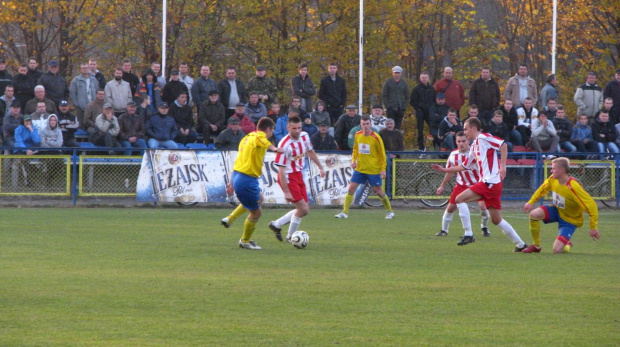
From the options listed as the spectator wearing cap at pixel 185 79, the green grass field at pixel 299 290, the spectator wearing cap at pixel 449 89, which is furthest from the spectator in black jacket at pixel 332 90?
the green grass field at pixel 299 290

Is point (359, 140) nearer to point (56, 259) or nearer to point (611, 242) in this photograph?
point (611, 242)

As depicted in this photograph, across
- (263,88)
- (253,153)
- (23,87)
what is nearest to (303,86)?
(263,88)

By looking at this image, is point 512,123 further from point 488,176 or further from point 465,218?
point 488,176

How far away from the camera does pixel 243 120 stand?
21.8 meters

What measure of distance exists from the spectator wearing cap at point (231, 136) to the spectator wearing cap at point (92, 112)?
2.83 metres

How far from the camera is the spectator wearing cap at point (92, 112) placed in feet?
70.9

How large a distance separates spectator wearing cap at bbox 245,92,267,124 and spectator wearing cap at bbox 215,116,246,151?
967mm

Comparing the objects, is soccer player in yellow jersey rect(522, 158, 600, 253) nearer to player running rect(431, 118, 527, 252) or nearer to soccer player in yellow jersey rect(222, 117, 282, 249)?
player running rect(431, 118, 527, 252)

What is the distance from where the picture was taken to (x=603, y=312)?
7898 millimetres

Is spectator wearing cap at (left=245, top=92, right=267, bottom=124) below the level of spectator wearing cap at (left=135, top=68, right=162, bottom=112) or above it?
below

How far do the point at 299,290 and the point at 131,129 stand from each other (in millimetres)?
13301

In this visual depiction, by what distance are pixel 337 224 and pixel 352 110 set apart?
576 centimetres

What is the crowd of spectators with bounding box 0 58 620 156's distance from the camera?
21.3m

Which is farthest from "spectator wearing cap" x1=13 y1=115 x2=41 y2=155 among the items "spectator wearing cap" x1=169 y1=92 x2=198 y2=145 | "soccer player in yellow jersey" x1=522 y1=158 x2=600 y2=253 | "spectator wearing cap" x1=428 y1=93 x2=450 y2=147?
"soccer player in yellow jersey" x1=522 y1=158 x2=600 y2=253
